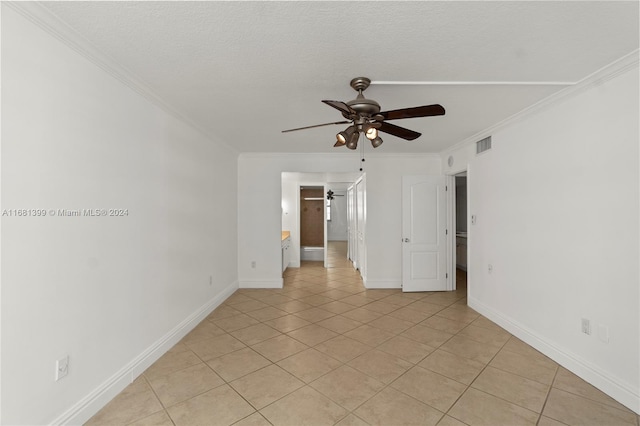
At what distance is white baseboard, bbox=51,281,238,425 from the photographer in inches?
74.1

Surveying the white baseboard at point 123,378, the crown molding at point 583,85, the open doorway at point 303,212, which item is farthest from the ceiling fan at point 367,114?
the open doorway at point 303,212

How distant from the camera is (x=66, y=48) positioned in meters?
1.84

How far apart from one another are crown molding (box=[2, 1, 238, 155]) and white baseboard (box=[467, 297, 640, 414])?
4.58 meters

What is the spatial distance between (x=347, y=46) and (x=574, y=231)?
103 inches

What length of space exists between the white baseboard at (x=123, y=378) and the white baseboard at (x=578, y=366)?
12.8 ft

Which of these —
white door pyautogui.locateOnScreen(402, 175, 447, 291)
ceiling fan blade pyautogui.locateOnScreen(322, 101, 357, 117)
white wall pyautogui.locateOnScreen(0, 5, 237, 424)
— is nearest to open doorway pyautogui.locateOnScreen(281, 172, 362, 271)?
white door pyautogui.locateOnScreen(402, 175, 447, 291)

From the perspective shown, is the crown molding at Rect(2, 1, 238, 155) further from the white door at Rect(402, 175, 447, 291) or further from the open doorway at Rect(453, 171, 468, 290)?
the open doorway at Rect(453, 171, 468, 290)

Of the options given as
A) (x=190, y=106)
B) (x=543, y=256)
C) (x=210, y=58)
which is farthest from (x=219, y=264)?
(x=543, y=256)

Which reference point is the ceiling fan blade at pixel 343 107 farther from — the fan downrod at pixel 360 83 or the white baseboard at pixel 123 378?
the white baseboard at pixel 123 378

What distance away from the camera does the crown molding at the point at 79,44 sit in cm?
156

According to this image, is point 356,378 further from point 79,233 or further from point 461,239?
point 461,239

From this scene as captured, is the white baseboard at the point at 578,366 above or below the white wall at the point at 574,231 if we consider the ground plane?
below

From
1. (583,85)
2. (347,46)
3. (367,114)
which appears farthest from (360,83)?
(583,85)

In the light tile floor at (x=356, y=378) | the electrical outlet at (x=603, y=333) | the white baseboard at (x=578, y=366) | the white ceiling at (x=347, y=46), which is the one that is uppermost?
the white ceiling at (x=347, y=46)
